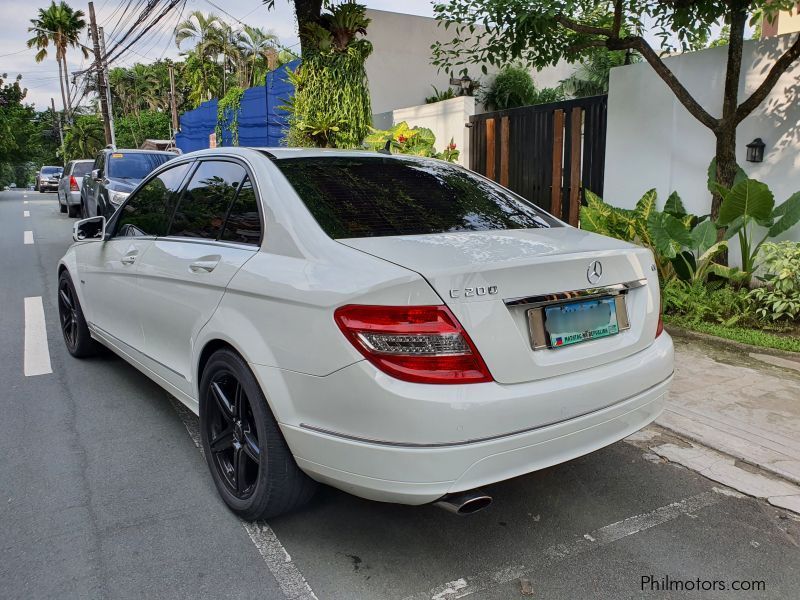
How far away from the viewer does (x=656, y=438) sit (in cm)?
392

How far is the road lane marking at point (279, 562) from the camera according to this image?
2.46 meters

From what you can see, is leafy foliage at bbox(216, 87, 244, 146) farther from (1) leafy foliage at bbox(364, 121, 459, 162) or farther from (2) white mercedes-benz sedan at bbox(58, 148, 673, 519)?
(2) white mercedes-benz sedan at bbox(58, 148, 673, 519)

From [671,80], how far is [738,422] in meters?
3.73

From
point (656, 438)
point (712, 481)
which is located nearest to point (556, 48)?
point (656, 438)

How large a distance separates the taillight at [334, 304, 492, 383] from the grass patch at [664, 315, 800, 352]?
4.28 meters

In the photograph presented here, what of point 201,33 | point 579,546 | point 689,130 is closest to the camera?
point 579,546

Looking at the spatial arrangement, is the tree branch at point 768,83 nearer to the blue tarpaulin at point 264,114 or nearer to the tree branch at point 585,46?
the tree branch at point 585,46

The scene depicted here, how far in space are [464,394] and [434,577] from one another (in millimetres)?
836

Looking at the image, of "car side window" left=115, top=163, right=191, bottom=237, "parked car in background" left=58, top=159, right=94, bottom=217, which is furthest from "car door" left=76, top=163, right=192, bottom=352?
"parked car in background" left=58, top=159, right=94, bottom=217

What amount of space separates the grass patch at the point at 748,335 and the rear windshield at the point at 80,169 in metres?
17.5

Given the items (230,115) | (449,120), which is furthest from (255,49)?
(449,120)

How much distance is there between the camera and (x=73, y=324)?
17.9 feet

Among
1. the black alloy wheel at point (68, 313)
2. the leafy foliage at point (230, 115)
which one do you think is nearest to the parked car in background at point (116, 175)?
the black alloy wheel at point (68, 313)

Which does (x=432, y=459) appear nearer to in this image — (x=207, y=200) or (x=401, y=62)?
(x=207, y=200)
